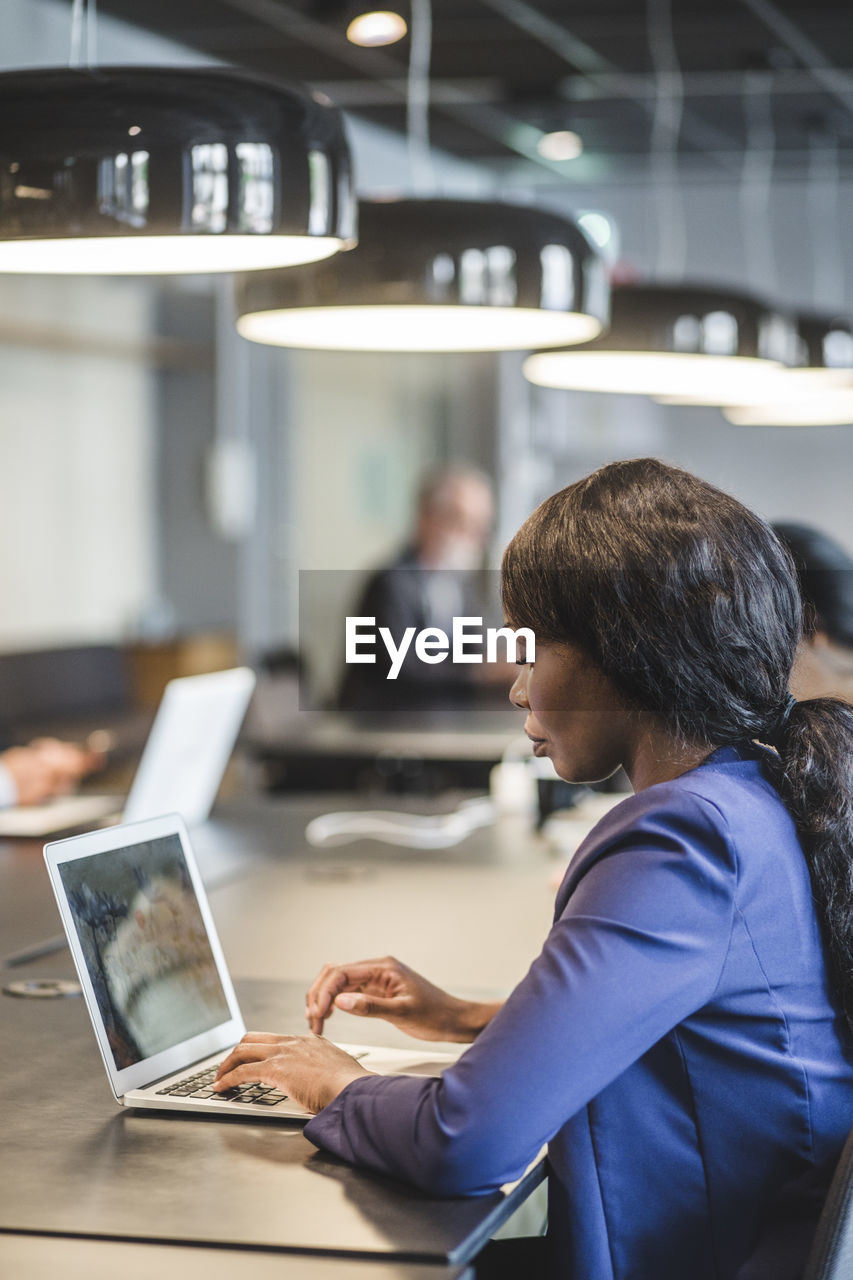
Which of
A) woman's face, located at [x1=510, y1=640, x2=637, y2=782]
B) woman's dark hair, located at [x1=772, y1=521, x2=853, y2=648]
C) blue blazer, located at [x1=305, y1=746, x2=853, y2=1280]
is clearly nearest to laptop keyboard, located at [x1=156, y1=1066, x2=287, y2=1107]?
blue blazer, located at [x1=305, y1=746, x2=853, y2=1280]

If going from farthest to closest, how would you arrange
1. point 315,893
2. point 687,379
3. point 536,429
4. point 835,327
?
point 536,429 → point 835,327 → point 687,379 → point 315,893

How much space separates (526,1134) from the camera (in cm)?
126

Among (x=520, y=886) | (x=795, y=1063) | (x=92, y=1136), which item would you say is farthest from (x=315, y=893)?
(x=795, y=1063)

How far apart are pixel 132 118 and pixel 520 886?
1.48 meters

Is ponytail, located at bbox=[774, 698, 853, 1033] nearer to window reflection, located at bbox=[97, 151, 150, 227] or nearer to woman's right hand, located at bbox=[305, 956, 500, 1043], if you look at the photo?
woman's right hand, located at bbox=[305, 956, 500, 1043]

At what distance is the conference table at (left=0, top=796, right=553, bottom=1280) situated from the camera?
122 cm

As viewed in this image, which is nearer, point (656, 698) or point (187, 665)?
point (656, 698)

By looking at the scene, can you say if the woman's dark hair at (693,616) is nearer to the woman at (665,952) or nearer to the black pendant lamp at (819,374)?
the woman at (665,952)

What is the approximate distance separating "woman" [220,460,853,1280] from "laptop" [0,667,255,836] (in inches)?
54.2

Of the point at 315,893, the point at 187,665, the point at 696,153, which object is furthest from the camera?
the point at 696,153

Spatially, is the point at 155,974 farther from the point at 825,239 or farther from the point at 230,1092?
the point at 825,239

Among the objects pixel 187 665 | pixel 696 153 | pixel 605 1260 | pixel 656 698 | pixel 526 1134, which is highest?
pixel 696 153

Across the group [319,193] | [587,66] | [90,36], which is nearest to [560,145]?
[587,66]

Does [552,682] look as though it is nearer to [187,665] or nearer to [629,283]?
[629,283]
